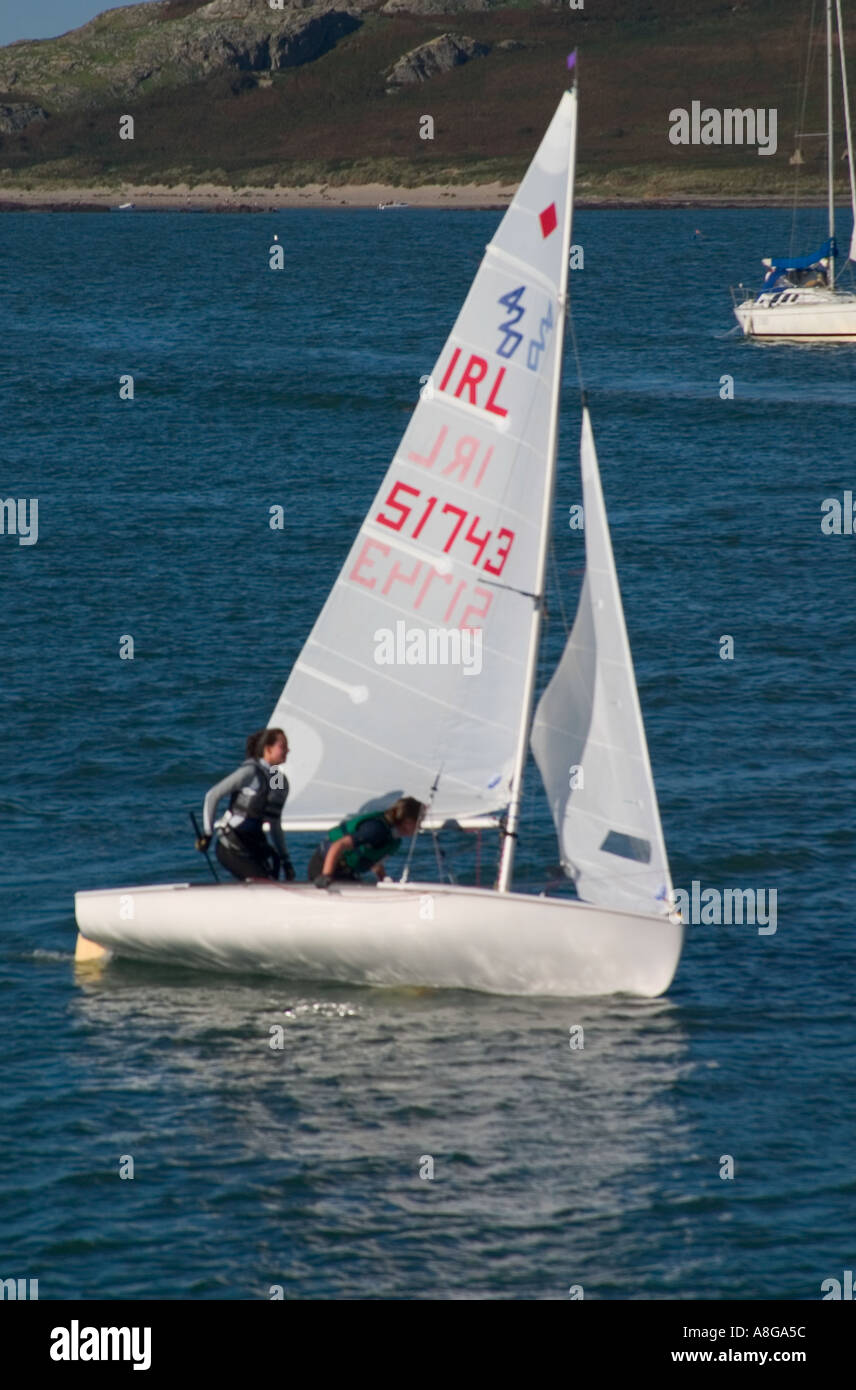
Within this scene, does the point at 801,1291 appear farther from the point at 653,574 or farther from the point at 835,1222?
the point at 653,574

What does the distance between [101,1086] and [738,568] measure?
2776cm

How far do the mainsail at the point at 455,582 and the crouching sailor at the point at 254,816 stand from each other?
32.4 inches

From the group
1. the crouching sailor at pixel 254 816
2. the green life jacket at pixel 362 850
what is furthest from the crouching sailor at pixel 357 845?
the crouching sailor at pixel 254 816

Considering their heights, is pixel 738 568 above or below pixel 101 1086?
above

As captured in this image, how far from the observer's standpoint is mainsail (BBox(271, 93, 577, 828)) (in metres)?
22.0

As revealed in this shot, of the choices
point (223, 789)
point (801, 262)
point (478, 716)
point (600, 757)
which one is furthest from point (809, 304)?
point (223, 789)

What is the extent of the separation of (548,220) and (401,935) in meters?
7.64

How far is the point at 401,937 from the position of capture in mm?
21922

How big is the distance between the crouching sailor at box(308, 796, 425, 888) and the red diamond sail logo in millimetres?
6129

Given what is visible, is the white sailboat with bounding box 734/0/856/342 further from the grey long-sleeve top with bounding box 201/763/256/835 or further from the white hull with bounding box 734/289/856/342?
the grey long-sleeve top with bounding box 201/763/256/835

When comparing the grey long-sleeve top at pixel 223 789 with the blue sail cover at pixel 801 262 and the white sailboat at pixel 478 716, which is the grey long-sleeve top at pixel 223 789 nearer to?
the white sailboat at pixel 478 716
